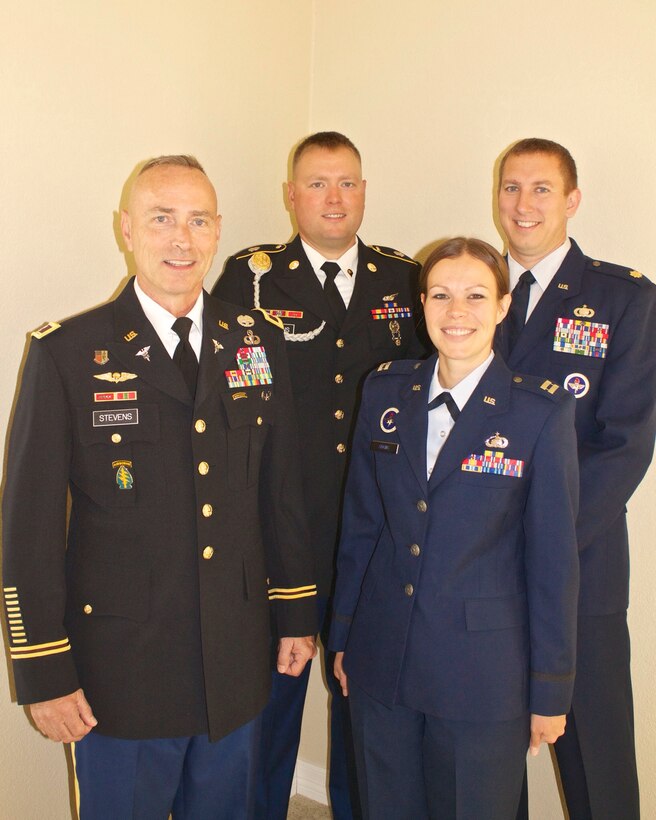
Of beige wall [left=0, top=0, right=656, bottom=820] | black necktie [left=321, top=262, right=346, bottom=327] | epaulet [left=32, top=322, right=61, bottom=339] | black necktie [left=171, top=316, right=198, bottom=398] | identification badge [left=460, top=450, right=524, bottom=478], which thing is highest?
beige wall [left=0, top=0, right=656, bottom=820]

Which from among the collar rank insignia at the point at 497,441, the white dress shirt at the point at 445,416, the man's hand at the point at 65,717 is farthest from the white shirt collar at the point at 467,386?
the man's hand at the point at 65,717

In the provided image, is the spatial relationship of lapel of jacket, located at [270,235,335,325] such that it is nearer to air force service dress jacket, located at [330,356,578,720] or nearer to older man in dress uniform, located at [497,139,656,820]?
older man in dress uniform, located at [497,139,656,820]

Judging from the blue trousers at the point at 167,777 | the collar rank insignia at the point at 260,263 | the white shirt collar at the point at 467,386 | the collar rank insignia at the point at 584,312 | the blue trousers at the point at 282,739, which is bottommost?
the blue trousers at the point at 282,739

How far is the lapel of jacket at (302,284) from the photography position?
2332mm

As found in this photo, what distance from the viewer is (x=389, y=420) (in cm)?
189

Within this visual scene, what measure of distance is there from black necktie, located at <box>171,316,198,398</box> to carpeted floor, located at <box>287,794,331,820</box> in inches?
76.9

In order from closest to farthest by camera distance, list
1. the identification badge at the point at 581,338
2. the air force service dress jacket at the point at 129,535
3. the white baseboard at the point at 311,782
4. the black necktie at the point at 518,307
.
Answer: the air force service dress jacket at the point at 129,535 < the identification badge at the point at 581,338 < the black necktie at the point at 518,307 < the white baseboard at the point at 311,782

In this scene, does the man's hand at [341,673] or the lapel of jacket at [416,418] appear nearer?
the lapel of jacket at [416,418]

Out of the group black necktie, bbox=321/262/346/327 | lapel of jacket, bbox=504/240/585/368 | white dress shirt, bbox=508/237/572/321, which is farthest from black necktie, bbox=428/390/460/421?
black necktie, bbox=321/262/346/327

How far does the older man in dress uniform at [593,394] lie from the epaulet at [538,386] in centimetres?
31

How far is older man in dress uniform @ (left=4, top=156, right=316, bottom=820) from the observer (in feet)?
5.30

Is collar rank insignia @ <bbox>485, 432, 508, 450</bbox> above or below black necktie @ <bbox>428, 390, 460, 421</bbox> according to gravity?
below

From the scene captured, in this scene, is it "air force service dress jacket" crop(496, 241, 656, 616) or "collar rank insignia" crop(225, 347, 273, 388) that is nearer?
"collar rank insignia" crop(225, 347, 273, 388)

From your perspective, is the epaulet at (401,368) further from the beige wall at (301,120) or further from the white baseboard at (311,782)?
the white baseboard at (311,782)
